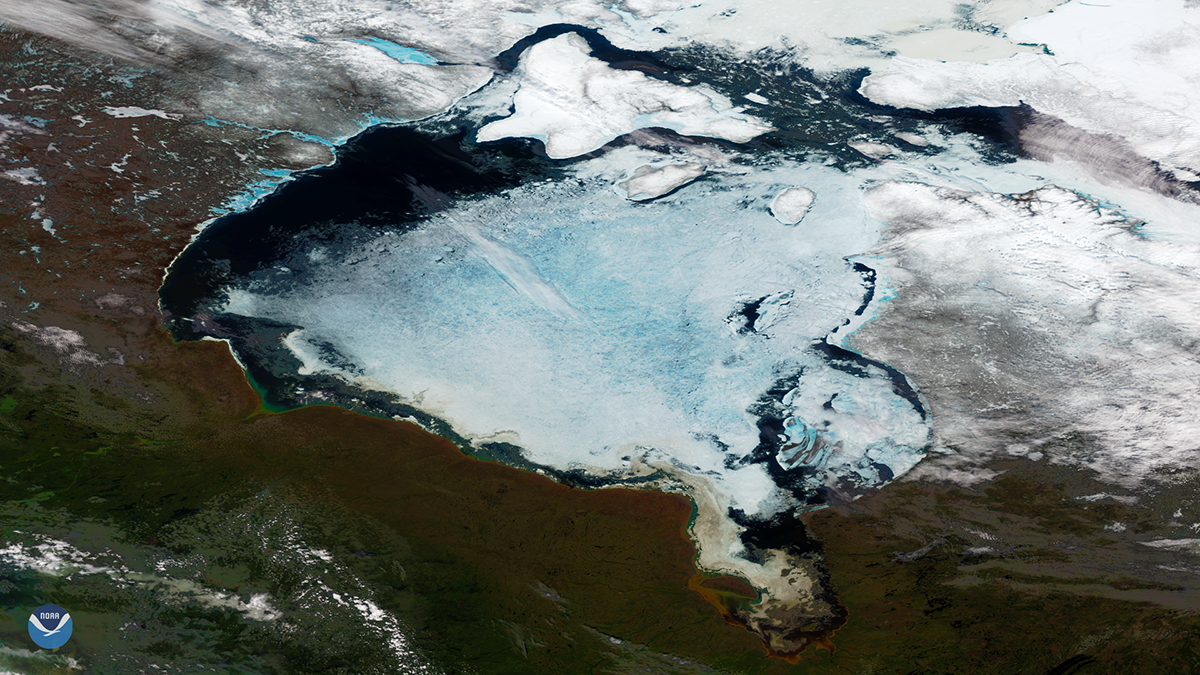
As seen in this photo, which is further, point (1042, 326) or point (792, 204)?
point (792, 204)

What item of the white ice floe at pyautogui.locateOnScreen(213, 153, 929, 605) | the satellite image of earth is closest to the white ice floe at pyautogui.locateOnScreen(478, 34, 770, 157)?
the satellite image of earth

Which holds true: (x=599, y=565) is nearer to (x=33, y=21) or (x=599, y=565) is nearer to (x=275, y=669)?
(x=275, y=669)

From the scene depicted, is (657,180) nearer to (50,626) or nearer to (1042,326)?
(1042,326)

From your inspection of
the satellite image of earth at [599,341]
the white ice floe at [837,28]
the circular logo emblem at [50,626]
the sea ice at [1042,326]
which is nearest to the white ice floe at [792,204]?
the satellite image of earth at [599,341]

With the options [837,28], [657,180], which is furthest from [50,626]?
[837,28]

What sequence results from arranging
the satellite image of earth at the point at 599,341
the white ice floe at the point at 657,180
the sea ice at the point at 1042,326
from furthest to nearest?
the white ice floe at the point at 657,180, the sea ice at the point at 1042,326, the satellite image of earth at the point at 599,341

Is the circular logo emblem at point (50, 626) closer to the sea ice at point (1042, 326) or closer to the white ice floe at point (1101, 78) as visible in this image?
the sea ice at point (1042, 326)

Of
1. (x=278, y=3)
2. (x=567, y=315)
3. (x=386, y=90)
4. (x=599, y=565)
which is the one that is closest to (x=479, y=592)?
(x=599, y=565)
